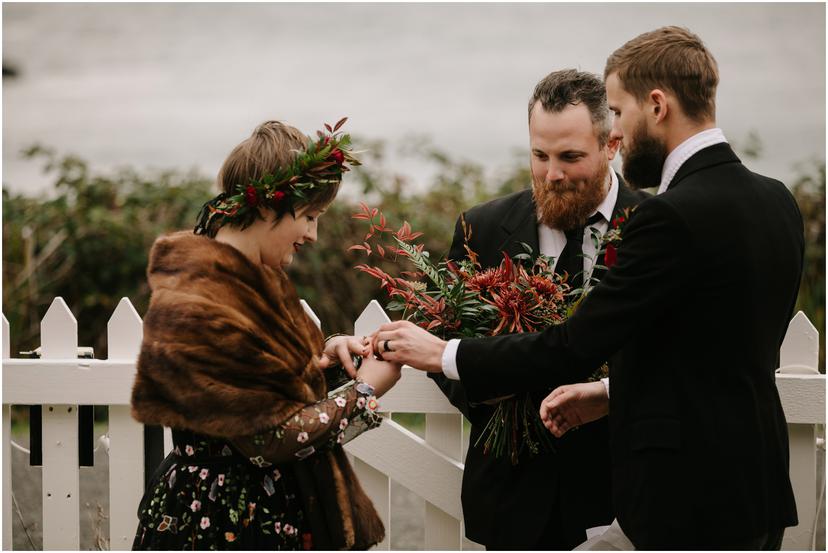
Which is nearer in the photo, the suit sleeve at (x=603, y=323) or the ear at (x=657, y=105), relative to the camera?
the suit sleeve at (x=603, y=323)

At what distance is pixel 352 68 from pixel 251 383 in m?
8.21

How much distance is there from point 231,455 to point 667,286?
1.48m

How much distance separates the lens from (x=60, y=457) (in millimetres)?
3814

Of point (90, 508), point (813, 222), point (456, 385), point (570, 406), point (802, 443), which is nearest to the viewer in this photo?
point (570, 406)

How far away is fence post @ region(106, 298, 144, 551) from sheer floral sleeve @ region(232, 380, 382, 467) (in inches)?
54.0

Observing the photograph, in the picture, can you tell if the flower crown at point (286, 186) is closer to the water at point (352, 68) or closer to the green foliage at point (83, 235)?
the green foliage at point (83, 235)

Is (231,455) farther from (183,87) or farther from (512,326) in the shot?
(183,87)

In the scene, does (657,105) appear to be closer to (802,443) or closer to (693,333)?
(693,333)

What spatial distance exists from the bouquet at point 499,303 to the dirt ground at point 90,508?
6.43 ft

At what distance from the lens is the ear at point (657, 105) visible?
2732mm

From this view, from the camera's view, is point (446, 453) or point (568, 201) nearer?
point (568, 201)

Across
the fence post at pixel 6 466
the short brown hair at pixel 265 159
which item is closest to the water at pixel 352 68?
the fence post at pixel 6 466

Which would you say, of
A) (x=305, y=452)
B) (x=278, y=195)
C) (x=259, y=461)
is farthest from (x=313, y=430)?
(x=278, y=195)

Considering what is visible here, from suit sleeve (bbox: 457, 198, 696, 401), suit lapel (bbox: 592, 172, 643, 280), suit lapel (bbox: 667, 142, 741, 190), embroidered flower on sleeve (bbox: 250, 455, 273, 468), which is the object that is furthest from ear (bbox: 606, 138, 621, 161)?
embroidered flower on sleeve (bbox: 250, 455, 273, 468)
